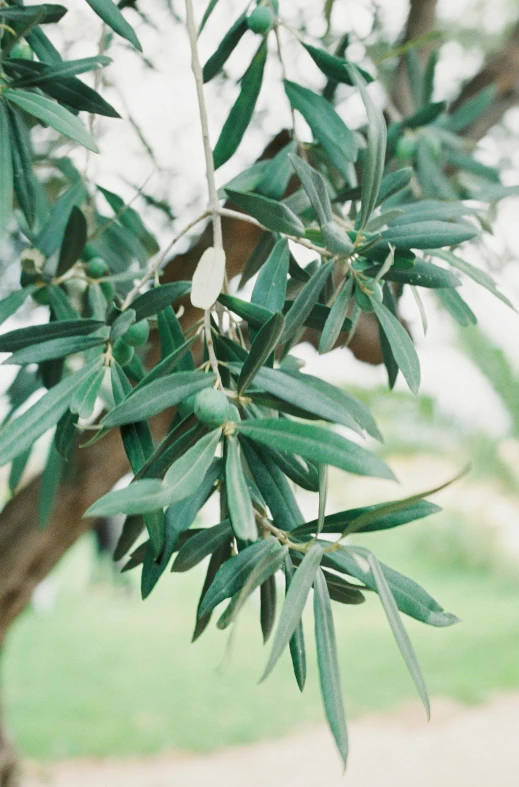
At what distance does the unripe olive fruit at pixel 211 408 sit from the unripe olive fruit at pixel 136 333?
130mm

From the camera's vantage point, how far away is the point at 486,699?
13.3ft

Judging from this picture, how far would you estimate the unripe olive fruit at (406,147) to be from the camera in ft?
3.25

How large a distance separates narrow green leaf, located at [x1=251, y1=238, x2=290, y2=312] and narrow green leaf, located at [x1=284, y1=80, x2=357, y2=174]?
0.57 ft

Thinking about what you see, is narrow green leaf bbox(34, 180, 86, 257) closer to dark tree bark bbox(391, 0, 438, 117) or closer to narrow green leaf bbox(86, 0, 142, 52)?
narrow green leaf bbox(86, 0, 142, 52)

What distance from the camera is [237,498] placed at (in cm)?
39

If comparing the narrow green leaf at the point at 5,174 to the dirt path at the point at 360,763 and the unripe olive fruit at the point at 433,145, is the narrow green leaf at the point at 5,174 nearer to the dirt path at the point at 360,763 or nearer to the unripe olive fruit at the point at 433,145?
the unripe olive fruit at the point at 433,145

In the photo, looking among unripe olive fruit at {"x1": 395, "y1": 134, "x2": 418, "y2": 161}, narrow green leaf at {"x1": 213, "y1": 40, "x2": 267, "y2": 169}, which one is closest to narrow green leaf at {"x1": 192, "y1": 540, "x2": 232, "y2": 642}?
narrow green leaf at {"x1": 213, "y1": 40, "x2": 267, "y2": 169}

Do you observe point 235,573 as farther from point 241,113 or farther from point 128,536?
point 241,113

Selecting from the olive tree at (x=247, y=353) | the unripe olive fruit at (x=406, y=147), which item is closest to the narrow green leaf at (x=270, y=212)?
the olive tree at (x=247, y=353)

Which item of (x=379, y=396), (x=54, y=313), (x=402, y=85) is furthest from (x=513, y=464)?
(x=54, y=313)

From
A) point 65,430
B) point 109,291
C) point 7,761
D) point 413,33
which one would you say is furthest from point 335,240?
point 7,761

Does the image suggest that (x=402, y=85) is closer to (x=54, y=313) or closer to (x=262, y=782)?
(x=54, y=313)

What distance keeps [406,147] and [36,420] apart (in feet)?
2.32

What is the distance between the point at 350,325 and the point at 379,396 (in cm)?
460
